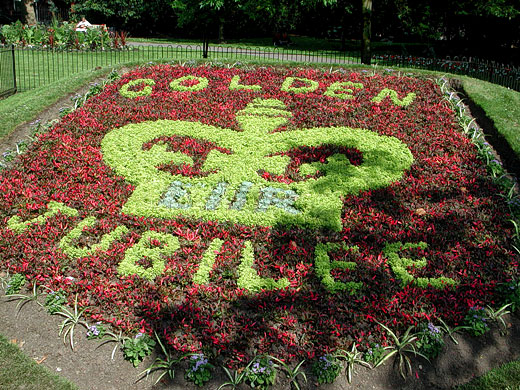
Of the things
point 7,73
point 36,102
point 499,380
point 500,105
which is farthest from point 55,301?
point 7,73

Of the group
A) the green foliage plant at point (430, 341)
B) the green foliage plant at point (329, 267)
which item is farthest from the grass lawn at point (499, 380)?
the green foliage plant at point (329, 267)

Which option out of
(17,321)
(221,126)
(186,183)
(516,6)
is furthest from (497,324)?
(516,6)

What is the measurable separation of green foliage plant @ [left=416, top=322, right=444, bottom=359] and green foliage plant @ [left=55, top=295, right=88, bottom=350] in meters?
2.87

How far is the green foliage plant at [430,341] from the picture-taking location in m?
4.03

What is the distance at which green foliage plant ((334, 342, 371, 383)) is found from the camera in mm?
3871

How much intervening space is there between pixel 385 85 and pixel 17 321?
25.1 ft

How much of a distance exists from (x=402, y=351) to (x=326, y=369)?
0.71 metres

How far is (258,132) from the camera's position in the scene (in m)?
7.62

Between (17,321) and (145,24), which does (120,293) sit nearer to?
(17,321)

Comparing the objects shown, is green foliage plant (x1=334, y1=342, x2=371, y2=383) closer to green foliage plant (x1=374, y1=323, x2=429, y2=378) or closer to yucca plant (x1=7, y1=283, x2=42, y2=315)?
green foliage plant (x1=374, y1=323, x2=429, y2=378)

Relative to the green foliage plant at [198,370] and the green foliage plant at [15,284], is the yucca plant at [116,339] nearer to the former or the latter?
the green foliage plant at [198,370]

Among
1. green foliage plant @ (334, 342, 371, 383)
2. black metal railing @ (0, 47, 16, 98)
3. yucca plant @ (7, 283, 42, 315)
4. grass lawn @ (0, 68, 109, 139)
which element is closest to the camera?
green foliage plant @ (334, 342, 371, 383)

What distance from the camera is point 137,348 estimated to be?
3939 mm

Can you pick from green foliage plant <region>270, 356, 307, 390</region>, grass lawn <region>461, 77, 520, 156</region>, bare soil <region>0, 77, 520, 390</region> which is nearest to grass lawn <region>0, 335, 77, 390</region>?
bare soil <region>0, 77, 520, 390</region>
